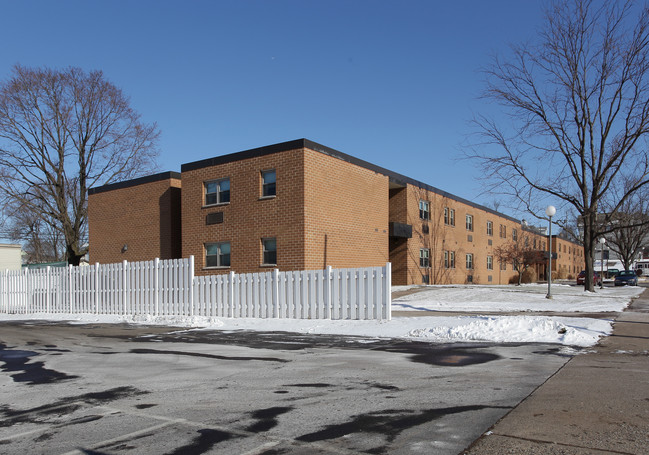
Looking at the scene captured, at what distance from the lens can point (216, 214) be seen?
2583 centimetres

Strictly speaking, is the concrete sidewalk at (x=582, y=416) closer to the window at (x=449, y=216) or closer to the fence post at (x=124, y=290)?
the fence post at (x=124, y=290)

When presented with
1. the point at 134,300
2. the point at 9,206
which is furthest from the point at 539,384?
the point at 9,206

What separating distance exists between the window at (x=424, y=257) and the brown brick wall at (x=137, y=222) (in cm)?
1504

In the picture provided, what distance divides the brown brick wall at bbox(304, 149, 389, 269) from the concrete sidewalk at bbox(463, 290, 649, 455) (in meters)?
16.3

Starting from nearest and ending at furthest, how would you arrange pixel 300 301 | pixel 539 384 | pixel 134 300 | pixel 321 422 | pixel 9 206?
pixel 321 422 < pixel 539 384 < pixel 300 301 < pixel 134 300 < pixel 9 206

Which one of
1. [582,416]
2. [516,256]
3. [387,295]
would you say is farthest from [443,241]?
[582,416]

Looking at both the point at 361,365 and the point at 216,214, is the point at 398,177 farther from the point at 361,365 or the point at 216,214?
the point at 361,365

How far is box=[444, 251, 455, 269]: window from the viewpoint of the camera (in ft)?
125

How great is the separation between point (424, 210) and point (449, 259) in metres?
5.69

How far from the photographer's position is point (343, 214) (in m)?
25.4

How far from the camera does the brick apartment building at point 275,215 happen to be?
23.3 meters

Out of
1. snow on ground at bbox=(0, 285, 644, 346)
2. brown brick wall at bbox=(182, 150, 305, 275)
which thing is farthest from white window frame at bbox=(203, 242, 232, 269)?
snow on ground at bbox=(0, 285, 644, 346)

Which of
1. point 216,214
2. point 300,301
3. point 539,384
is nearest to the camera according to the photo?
point 539,384

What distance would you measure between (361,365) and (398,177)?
943 inches
